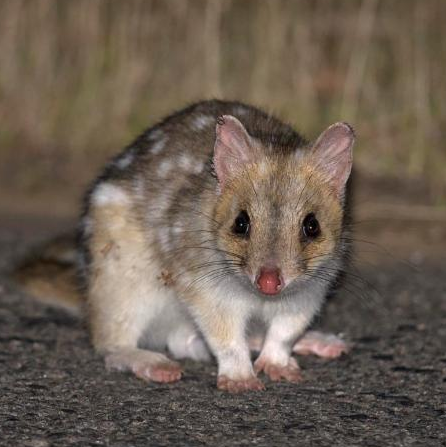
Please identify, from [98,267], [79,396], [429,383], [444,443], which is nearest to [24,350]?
[98,267]

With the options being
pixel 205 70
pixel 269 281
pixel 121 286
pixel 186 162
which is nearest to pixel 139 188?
pixel 186 162

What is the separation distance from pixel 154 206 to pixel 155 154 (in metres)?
0.32

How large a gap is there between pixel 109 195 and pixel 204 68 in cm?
464

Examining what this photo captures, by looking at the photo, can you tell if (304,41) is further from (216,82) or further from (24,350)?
(24,350)

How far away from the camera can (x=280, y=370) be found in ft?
17.3

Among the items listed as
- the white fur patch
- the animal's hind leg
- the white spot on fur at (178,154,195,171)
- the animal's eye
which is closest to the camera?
the animal's eye

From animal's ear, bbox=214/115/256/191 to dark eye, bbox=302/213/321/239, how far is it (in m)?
0.39

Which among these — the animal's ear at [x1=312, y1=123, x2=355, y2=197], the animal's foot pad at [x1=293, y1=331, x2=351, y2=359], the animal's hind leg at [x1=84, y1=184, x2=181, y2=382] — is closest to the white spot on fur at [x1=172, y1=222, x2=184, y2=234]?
the animal's hind leg at [x1=84, y1=184, x2=181, y2=382]

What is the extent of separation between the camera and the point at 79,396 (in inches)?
189

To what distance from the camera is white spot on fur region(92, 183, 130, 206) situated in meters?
5.74

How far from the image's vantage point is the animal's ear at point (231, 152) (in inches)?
205

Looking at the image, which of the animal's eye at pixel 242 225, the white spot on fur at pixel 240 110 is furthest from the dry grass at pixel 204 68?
the animal's eye at pixel 242 225

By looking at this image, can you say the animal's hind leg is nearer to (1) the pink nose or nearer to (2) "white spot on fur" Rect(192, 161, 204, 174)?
(2) "white spot on fur" Rect(192, 161, 204, 174)

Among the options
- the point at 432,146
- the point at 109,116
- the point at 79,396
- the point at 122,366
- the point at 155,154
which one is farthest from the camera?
the point at 109,116
